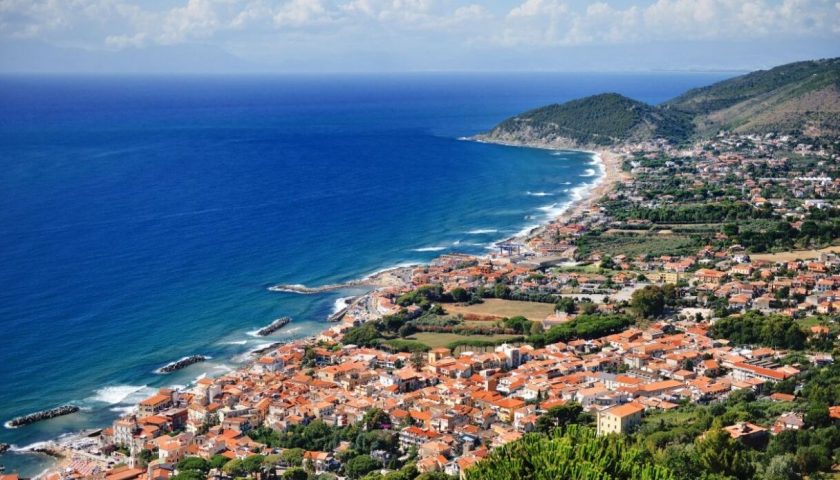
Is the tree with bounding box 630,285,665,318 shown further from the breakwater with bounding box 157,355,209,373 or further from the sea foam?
the sea foam

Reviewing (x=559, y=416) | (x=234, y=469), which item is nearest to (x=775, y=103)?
(x=559, y=416)

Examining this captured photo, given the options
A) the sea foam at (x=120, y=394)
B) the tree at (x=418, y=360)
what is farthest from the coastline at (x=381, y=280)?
the tree at (x=418, y=360)

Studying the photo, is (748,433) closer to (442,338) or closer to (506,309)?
(442,338)

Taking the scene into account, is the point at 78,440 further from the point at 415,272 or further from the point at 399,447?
the point at 415,272

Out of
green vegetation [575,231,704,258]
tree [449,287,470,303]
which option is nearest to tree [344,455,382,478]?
tree [449,287,470,303]

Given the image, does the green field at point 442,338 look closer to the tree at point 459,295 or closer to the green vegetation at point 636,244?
the tree at point 459,295
